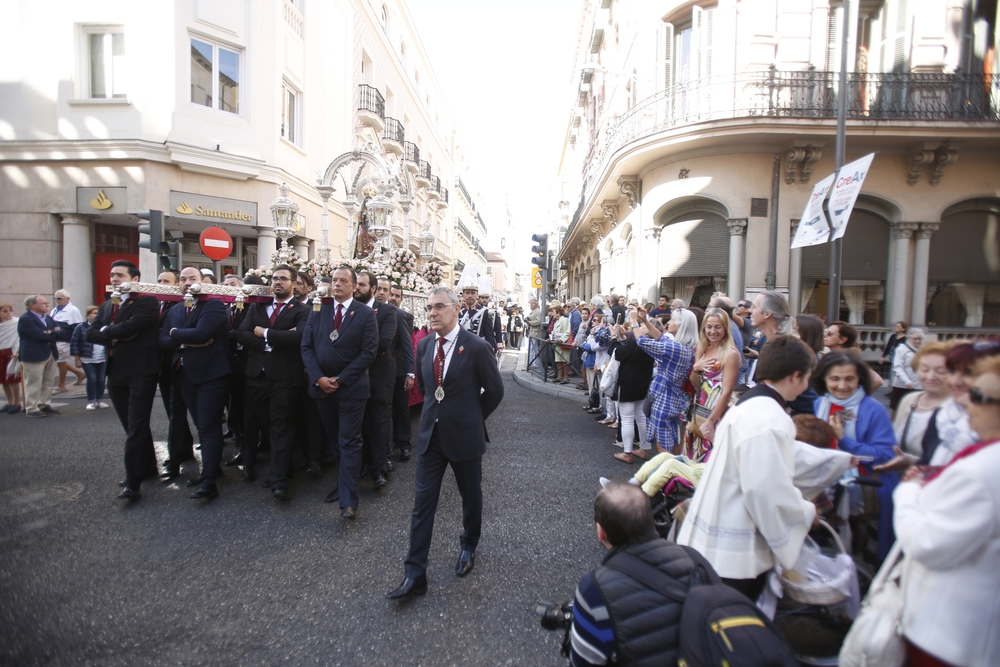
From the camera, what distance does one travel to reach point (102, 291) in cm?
1463

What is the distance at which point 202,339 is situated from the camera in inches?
187

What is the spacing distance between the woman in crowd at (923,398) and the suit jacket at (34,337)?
11.1m

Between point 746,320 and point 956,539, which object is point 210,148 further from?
point 956,539

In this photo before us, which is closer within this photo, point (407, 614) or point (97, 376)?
point (407, 614)

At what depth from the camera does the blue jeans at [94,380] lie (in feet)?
28.1

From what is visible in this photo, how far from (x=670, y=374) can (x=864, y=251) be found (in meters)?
10.7

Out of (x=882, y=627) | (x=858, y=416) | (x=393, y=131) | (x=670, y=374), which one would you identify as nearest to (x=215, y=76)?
(x=393, y=131)

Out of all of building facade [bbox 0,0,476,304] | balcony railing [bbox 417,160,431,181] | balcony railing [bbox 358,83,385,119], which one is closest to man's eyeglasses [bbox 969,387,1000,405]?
building facade [bbox 0,0,476,304]

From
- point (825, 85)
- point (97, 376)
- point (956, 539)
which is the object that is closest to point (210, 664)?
point (956, 539)

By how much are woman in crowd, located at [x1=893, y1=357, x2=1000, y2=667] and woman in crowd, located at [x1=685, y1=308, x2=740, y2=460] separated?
231 centimetres

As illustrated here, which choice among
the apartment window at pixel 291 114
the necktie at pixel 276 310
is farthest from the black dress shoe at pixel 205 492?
the apartment window at pixel 291 114

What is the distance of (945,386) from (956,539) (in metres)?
1.74

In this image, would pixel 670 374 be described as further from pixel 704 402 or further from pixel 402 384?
pixel 402 384

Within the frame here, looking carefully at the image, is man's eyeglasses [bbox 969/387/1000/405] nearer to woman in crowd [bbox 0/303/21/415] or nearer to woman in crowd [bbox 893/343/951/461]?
woman in crowd [bbox 893/343/951/461]
